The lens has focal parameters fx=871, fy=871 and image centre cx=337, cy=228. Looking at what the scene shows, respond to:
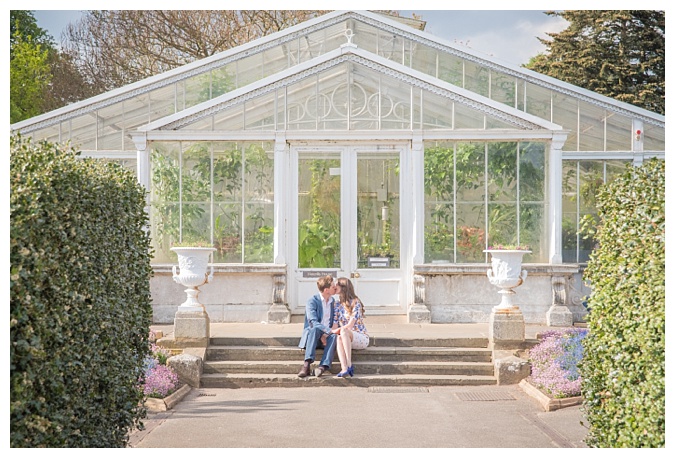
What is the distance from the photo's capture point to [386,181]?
47.1ft

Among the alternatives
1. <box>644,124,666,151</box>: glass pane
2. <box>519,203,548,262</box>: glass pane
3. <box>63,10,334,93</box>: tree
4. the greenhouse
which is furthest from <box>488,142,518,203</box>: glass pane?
<box>63,10,334,93</box>: tree

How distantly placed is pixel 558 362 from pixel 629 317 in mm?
4777

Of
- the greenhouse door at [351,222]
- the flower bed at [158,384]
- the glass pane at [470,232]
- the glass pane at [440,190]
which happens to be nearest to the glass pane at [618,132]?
the glass pane at [470,232]

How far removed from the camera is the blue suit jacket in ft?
36.5

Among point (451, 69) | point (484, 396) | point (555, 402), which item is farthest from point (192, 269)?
point (451, 69)

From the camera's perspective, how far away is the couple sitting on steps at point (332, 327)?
10.8 meters

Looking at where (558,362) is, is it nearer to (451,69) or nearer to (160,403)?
(160,403)

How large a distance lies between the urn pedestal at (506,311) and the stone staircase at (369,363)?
0.26 m

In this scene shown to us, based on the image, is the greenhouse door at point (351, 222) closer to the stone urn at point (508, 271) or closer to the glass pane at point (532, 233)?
the glass pane at point (532, 233)

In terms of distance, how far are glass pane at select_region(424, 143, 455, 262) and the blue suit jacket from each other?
3450 mm

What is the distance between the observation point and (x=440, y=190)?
562 inches
